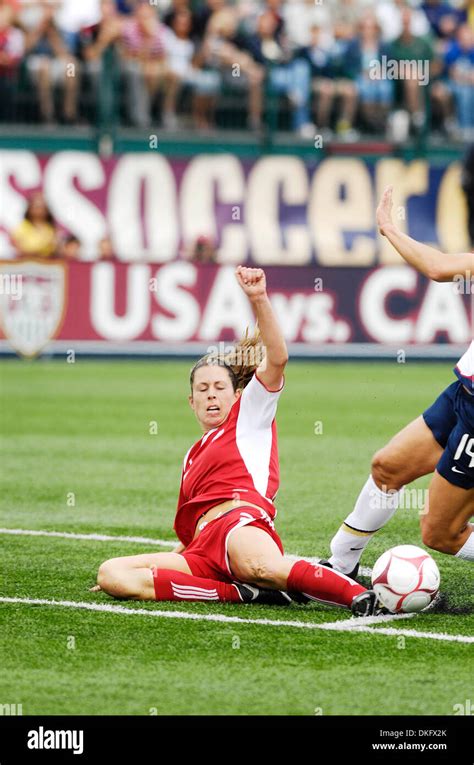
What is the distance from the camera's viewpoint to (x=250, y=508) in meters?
6.82

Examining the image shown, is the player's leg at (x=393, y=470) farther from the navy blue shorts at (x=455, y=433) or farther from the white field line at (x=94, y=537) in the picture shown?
the white field line at (x=94, y=537)

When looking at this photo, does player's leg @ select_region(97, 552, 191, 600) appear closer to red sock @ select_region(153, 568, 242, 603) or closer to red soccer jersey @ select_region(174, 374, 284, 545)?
red sock @ select_region(153, 568, 242, 603)

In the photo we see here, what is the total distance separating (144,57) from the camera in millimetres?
22422

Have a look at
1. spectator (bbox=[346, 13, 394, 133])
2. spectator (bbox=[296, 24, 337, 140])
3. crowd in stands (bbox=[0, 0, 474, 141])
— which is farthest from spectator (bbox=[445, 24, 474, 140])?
spectator (bbox=[296, 24, 337, 140])

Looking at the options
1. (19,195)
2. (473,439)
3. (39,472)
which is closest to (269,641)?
(473,439)

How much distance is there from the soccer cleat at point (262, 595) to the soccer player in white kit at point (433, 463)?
0.61 m

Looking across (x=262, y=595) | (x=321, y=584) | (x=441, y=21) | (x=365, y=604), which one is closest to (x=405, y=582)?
(x=365, y=604)

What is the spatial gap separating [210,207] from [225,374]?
16.3 m

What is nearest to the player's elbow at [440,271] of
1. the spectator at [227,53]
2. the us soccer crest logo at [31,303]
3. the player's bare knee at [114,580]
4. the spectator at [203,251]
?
the player's bare knee at [114,580]

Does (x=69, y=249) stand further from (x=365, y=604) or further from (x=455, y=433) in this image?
(x=365, y=604)

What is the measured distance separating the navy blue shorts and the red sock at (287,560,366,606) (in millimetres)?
694

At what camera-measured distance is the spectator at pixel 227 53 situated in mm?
22641

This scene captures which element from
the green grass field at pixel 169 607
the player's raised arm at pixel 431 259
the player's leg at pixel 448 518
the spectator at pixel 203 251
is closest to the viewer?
the green grass field at pixel 169 607

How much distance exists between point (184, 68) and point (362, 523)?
1659 centimetres
